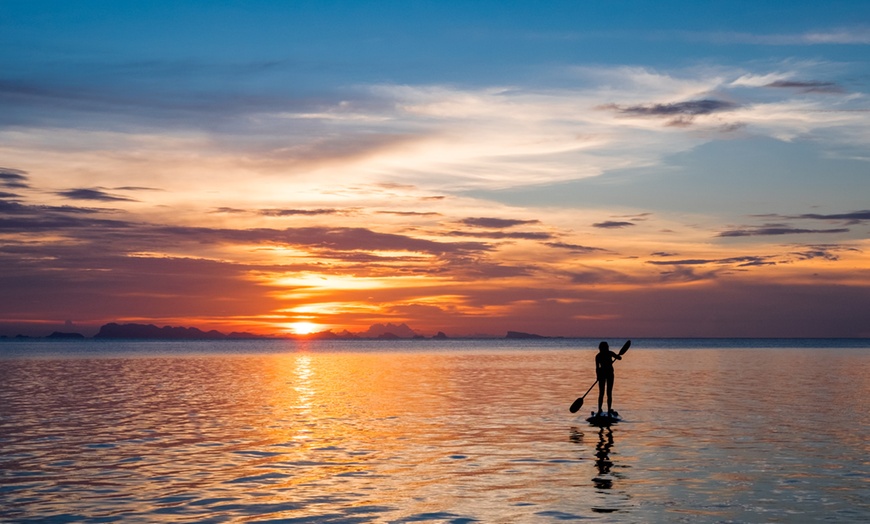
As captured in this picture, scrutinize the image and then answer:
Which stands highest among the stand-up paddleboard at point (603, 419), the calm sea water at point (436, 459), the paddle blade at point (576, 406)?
the paddle blade at point (576, 406)

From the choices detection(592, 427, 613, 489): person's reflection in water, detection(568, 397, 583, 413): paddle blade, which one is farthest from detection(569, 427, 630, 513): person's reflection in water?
detection(568, 397, 583, 413): paddle blade

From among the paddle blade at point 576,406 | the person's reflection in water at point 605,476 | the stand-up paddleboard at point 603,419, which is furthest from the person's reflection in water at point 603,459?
the paddle blade at point 576,406

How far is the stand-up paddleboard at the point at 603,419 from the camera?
3026 cm

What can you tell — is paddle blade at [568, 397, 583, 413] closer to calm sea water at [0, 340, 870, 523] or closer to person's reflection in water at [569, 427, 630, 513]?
calm sea water at [0, 340, 870, 523]

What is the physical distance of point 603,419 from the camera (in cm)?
3075

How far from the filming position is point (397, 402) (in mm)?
40906

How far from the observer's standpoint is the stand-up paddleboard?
30256 millimetres

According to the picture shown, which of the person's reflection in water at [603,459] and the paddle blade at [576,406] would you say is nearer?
the person's reflection in water at [603,459]

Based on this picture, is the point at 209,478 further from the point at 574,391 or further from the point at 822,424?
the point at 574,391

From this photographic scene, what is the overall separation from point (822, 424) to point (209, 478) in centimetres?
2168

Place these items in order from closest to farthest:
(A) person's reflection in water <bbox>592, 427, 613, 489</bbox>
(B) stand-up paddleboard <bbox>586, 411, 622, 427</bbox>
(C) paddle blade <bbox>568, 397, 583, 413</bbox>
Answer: (A) person's reflection in water <bbox>592, 427, 613, 489</bbox>, (B) stand-up paddleboard <bbox>586, 411, 622, 427</bbox>, (C) paddle blade <bbox>568, 397, 583, 413</bbox>

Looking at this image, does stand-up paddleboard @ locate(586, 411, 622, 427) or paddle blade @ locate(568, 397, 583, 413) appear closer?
stand-up paddleboard @ locate(586, 411, 622, 427)

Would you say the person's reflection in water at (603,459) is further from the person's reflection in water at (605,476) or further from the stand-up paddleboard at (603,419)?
the stand-up paddleboard at (603,419)

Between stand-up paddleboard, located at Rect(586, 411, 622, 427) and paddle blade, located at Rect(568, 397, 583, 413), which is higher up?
paddle blade, located at Rect(568, 397, 583, 413)
